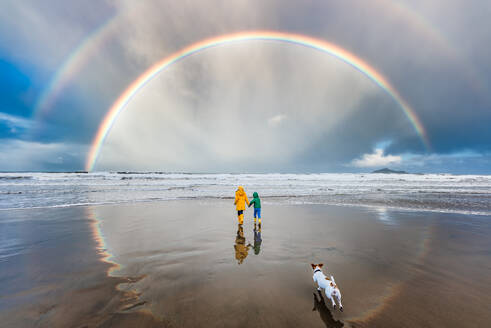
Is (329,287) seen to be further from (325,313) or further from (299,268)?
(299,268)

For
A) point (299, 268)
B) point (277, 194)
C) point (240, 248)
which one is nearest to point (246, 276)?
point (299, 268)

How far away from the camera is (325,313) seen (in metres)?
3.76

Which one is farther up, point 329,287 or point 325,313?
point 329,287

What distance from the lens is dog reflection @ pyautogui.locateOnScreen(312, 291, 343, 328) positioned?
3.48 metres

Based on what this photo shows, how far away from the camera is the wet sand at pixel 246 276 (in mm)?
3723

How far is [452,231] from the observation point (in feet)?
31.3

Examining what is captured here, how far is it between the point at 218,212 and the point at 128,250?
7.48 metres

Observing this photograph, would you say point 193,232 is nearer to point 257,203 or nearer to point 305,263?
point 257,203

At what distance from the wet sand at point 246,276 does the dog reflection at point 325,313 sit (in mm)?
20

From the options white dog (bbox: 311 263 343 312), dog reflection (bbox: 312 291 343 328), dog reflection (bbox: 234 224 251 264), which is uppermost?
white dog (bbox: 311 263 343 312)

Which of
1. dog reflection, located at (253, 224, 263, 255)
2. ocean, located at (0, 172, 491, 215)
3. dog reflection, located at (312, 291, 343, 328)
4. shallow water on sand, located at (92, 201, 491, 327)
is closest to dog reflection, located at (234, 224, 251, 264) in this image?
shallow water on sand, located at (92, 201, 491, 327)

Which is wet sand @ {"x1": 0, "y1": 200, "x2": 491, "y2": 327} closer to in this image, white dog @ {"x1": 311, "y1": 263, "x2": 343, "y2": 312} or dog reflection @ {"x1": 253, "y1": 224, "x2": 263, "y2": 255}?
dog reflection @ {"x1": 253, "y1": 224, "x2": 263, "y2": 255}

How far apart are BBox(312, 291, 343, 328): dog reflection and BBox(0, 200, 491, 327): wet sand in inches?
0.8

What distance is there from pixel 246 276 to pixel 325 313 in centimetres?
207
